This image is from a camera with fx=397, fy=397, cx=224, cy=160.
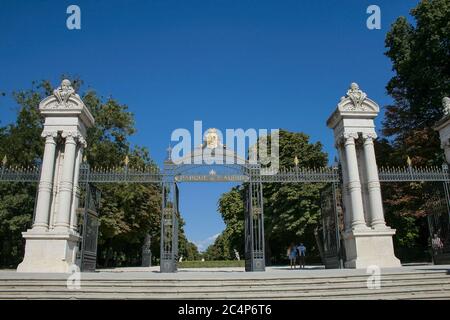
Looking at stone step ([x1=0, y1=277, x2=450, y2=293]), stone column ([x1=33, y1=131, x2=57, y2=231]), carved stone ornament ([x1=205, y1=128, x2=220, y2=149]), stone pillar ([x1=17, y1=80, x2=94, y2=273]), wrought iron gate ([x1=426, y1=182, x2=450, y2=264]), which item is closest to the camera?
stone step ([x1=0, y1=277, x2=450, y2=293])

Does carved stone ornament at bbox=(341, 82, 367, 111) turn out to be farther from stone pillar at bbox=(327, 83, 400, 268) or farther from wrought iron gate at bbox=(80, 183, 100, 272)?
wrought iron gate at bbox=(80, 183, 100, 272)

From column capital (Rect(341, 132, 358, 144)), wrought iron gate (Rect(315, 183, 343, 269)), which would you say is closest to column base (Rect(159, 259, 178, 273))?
wrought iron gate (Rect(315, 183, 343, 269))

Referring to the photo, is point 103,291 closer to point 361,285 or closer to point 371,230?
point 361,285

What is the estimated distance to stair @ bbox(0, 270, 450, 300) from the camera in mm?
8438

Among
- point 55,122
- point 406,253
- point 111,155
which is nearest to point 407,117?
point 406,253

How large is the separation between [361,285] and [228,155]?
7089 millimetres

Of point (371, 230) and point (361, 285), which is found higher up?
point (371, 230)

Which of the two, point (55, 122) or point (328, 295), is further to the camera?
point (55, 122)

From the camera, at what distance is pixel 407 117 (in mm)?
26219

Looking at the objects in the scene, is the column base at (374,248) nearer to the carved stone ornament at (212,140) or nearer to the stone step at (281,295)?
the stone step at (281,295)

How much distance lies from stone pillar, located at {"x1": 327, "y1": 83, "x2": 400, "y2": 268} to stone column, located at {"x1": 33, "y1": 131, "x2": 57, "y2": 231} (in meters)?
10.1
